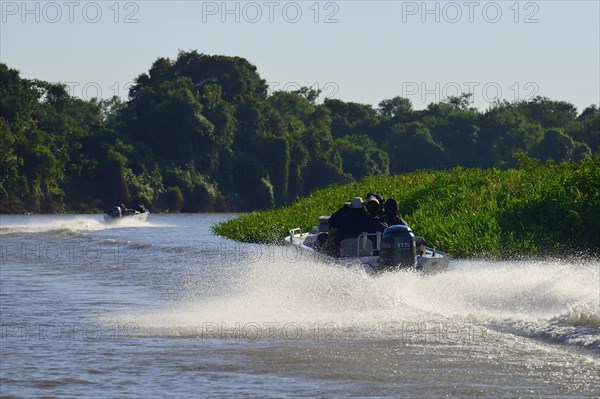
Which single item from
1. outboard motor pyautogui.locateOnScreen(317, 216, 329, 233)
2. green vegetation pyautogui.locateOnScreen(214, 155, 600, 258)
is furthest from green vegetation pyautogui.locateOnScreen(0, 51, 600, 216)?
outboard motor pyautogui.locateOnScreen(317, 216, 329, 233)

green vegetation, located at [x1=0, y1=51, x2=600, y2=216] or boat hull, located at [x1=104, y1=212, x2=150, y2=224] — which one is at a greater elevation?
green vegetation, located at [x1=0, y1=51, x2=600, y2=216]

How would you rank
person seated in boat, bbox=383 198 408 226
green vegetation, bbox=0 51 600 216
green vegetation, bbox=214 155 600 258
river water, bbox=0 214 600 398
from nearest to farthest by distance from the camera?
river water, bbox=0 214 600 398, person seated in boat, bbox=383 198 408 226, green vegetation, bbox=214 155 600 258, green vegetation, bbox=0 51 600 216

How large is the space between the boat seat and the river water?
0.33 meters

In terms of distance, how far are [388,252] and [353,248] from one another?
155cm

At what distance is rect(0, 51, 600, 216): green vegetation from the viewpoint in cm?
10231

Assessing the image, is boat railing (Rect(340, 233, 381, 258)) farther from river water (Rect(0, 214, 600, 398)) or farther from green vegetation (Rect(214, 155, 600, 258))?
green vegetation (Rect(214, 155, 600, 258))

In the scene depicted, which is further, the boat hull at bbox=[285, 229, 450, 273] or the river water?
the boat hull at bbox=[285, 229, 450, 273]

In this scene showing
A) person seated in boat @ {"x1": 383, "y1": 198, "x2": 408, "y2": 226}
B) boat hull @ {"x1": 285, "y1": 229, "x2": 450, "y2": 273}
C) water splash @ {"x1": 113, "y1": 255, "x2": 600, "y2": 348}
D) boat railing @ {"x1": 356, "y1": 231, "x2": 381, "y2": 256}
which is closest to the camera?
water splash @ {"x1": 113, "y1": 255, "x2": 600, "y2": 348}

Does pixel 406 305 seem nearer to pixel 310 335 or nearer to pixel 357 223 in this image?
pixel 310 335

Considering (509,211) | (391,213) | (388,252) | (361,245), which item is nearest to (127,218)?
(509,211)

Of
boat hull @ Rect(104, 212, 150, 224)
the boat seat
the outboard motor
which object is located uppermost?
boat hull @ Rect(104, 212, 150, 224)

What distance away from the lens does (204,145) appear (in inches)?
4476

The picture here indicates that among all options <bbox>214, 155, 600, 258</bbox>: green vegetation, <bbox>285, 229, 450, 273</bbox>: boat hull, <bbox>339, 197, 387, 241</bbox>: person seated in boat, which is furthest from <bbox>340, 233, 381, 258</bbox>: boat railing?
<bbox>214, 155, 600, 258</bbox>: green vegetation

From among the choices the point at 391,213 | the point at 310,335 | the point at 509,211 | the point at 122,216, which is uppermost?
the point at 122,216
